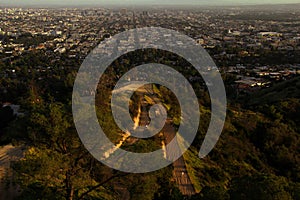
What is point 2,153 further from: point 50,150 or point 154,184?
point 154,184

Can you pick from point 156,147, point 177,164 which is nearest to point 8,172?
point 156,147

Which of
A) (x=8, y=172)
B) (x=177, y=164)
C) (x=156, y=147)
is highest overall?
(x=156, y=147)

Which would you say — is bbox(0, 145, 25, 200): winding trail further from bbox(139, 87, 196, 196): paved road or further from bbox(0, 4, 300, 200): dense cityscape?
bbox(139, 87, 196, 196): paved road

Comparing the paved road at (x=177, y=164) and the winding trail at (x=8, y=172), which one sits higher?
the winding trail at (x=8, y=172)

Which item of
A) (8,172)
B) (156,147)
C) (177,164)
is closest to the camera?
(156,147)

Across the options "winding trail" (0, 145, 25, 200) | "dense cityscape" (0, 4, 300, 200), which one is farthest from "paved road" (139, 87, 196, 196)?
"winding trail" (0, 145, 25, 200)

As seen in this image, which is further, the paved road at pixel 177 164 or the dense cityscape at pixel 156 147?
the paved road at pixel 177 164

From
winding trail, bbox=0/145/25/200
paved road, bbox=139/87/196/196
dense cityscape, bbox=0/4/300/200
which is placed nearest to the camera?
dense cityscape, bbox=0/4/300/200

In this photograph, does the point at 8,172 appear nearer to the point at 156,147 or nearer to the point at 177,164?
the point at 156,147

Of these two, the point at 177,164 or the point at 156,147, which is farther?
the point at 177,164

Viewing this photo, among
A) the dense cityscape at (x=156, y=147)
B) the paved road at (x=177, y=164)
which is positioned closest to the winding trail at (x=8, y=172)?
the dense cityscape at (x=156, y=147)

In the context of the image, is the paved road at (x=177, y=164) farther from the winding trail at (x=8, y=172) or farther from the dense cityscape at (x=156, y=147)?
the winding trail at (x=8, y=172)
